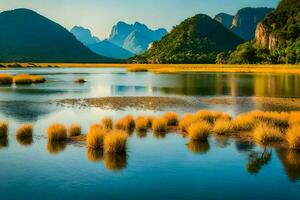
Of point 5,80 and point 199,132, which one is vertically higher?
point 5,80

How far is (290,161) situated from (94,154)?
32.2 ft

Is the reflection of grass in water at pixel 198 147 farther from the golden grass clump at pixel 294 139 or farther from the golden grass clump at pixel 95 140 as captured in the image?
the golden grass clump at pixel 95 140

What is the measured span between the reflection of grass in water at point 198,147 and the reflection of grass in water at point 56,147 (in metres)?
7.15

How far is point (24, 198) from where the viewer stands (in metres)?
15.8

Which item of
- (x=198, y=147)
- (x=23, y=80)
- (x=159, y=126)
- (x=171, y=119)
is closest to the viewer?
(x=198, y=147)

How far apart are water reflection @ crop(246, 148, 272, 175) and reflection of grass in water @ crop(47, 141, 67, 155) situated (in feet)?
32.7

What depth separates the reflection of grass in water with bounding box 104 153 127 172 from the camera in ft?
65.7

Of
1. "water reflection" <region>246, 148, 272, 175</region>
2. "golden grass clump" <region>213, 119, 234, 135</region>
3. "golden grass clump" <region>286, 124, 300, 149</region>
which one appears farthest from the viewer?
"golden grass clump" <region>213, 119, 234, 135</region>

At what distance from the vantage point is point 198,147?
963 inches

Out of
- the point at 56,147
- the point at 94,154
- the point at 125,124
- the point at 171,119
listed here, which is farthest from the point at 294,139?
the point at 56,147

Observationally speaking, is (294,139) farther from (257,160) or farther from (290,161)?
(257,160)

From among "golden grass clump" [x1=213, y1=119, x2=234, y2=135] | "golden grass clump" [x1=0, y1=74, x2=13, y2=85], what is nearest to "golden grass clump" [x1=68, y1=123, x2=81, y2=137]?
"golden grass clump" [x1=213, y1=119, x2=234, y2=135]

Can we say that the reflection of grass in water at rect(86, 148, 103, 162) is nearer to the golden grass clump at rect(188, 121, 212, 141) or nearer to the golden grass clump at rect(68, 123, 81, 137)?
the golden grass clump at rect(68, 123, 81, 137)

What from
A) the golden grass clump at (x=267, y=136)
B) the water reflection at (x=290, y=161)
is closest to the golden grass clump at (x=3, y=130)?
the golden grass clump at (x=267, y=136)
